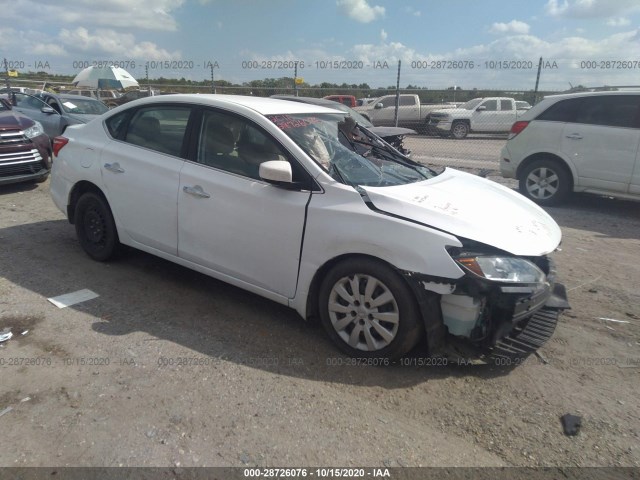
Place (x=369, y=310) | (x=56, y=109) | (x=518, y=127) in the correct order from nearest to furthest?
(x=369, y=310) < (x=518, y=127) < (x=56, y=109)

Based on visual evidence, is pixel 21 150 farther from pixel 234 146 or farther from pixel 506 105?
pixel 506 105

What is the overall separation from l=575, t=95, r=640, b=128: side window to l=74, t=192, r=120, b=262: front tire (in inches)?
269

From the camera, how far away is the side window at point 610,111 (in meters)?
7.01

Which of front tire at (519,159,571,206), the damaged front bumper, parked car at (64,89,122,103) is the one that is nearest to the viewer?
the damaged front bumper

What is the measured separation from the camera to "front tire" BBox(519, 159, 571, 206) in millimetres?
7625

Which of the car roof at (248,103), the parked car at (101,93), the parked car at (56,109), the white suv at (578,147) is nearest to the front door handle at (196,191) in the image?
the car roof at (248,103)

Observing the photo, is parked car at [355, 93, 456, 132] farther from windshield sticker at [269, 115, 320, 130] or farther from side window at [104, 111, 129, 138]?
windshield sticker at [269, 115, 320, 130]

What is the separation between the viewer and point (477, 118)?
21.1 meters

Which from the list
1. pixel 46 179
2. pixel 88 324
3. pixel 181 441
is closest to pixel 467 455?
pixel 181 441

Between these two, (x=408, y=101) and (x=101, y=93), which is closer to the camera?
(x=408, y=101)

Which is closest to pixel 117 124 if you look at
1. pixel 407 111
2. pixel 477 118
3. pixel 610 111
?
pixel 610 111

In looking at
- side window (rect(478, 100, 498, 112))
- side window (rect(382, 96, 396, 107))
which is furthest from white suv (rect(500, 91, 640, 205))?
side window (rect(382, 96, 396, 107))

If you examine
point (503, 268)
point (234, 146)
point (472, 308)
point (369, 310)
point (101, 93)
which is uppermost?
point (101, 93)

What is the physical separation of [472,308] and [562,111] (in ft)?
19.7
